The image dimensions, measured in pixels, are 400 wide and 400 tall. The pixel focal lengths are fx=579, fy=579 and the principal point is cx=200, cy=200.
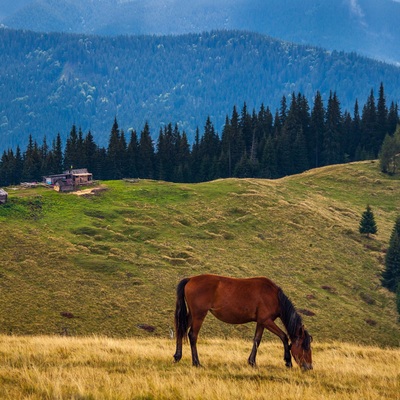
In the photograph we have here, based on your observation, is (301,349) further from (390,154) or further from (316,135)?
(316,135)

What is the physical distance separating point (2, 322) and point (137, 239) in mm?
27750

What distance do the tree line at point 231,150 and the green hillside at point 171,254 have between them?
31781 millimetres

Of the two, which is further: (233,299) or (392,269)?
(392,269)

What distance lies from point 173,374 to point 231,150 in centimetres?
13086

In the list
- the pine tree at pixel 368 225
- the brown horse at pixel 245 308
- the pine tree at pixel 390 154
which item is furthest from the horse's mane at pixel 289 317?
the pine tree at pixel 390 154

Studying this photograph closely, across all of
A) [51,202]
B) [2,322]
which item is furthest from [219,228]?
[2,322]

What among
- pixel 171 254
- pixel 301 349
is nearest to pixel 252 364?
pixel 301 349

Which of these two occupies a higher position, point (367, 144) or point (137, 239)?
point (367, 144)

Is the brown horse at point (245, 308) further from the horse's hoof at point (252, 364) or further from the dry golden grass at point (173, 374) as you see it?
the dry golden grass at point (173, 374)

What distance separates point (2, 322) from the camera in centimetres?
4784

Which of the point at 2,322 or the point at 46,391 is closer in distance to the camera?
the point at 46,391

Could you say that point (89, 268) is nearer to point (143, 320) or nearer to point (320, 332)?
point (143, 320)

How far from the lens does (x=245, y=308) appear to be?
17188mm

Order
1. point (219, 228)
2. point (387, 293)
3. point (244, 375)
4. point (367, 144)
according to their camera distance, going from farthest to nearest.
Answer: point (367, 144) < point (219, 228) < point (387, 293) < point (244, 375)
